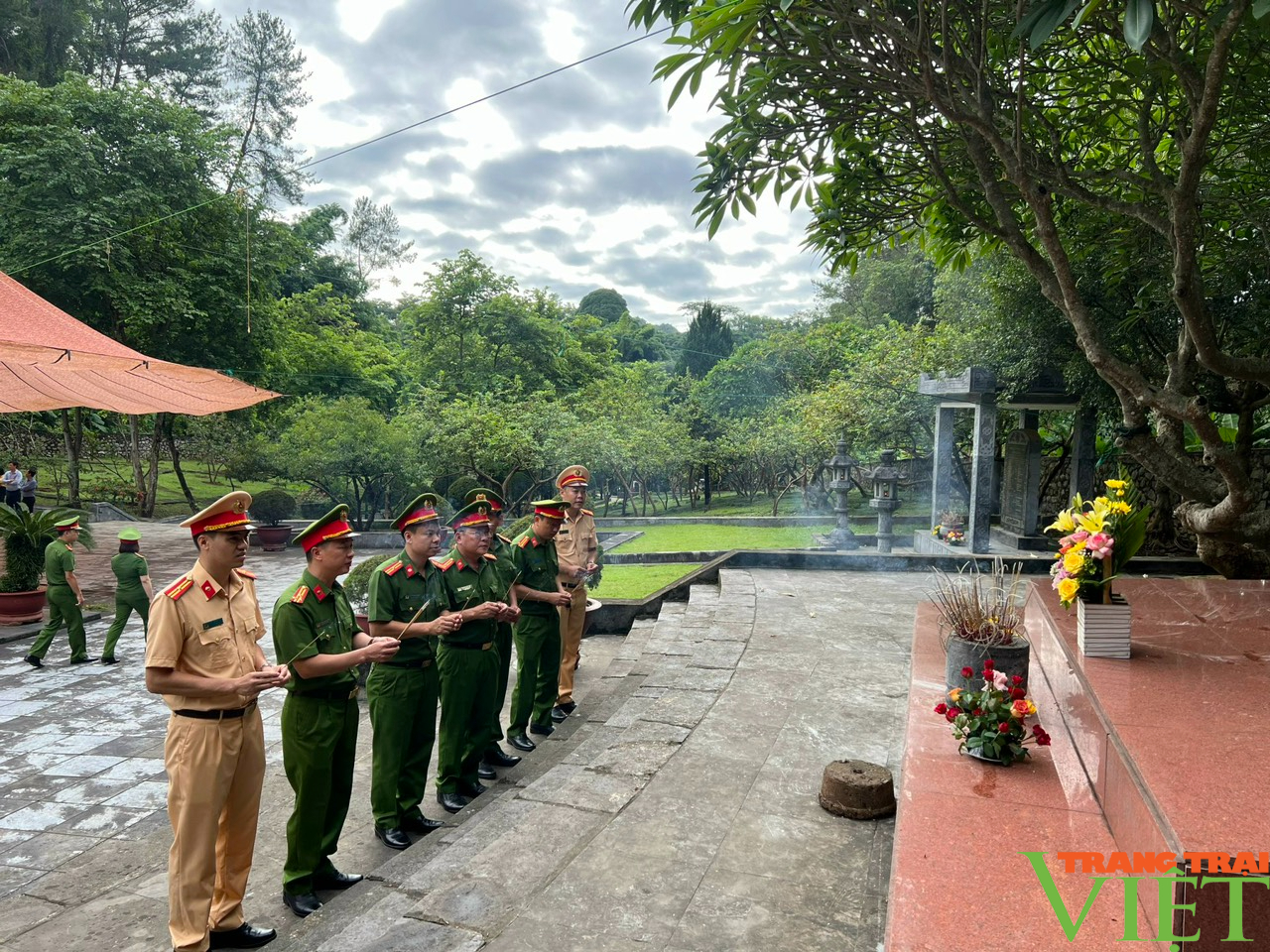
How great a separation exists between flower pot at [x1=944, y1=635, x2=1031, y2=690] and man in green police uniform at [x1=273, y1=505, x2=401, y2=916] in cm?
281

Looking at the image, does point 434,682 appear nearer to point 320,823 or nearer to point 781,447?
point 320,823

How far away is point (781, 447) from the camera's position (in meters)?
21.0

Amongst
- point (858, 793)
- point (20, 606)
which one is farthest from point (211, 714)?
point (20, 606)

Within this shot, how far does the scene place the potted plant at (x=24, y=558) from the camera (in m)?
9.37

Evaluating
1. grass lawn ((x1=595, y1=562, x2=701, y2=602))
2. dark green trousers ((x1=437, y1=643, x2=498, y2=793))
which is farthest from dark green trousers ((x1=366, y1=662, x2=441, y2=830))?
→ grass lawn ((x1=595, y1=562, x2=701, y2=602))

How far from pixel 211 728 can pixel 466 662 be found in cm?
164

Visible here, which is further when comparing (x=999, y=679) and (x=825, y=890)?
(x=999, y=679)

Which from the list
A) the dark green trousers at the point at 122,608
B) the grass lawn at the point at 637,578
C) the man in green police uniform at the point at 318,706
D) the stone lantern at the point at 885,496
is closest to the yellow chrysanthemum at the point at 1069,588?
the man in green police uniform at the point at 318,706

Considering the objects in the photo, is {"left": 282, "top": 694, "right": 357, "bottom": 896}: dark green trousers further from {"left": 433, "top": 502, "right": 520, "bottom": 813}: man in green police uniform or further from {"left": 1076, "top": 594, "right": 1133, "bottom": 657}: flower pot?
{"left": 1076, "top": 594, "right": 1133, "bottom": 657}: flower pot

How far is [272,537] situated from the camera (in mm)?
16938

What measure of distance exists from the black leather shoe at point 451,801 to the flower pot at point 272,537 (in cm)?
1366

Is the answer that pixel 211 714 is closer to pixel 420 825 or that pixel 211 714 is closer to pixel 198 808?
pixel 198 808

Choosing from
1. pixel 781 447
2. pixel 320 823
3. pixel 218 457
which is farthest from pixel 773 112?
pixel 218 457

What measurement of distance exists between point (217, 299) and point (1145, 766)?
19772 millimetres
